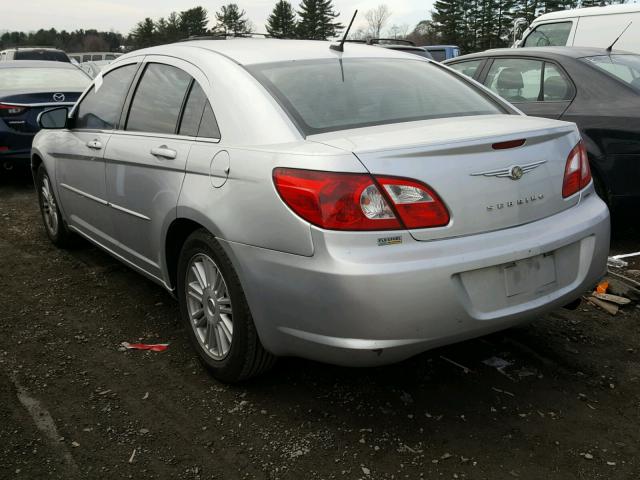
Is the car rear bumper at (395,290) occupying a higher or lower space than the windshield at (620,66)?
lower

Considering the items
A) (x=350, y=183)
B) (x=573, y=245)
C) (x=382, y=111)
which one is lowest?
(x=573, y=245)

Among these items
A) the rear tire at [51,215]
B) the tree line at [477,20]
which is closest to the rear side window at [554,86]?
the rear tire at [51,215]

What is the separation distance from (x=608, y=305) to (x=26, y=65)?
26.2 feet

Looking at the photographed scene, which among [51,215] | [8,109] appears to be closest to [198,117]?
[51,215]

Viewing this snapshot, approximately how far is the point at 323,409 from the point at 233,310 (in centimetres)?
60

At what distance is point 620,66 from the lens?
17.7 ft

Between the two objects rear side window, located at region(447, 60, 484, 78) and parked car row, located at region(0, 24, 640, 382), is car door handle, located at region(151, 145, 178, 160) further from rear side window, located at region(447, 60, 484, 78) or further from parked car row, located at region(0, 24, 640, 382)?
rear side window, located at region(447, 60, 484, 78)

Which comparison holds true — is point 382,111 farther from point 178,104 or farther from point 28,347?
point 28,347

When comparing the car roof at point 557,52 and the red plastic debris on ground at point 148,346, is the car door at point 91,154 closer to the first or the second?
the red plastic debris on ground at point 148,346

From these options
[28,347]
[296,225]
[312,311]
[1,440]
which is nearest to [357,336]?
[312,311]

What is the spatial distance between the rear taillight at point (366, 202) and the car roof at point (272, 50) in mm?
1081

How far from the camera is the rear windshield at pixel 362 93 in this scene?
9.24 feet

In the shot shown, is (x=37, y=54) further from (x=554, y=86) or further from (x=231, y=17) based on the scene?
(x=231, y=17)

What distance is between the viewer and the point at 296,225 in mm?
2371
